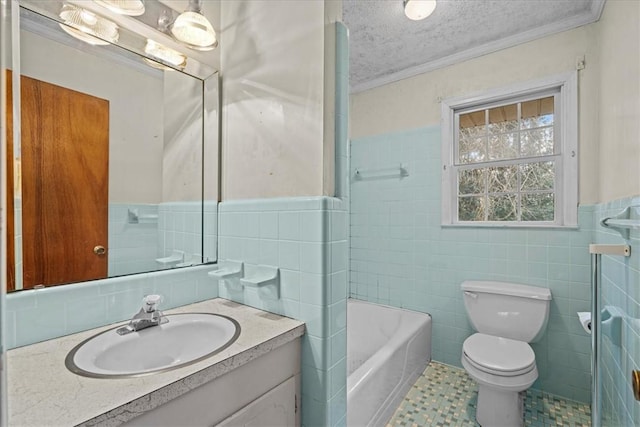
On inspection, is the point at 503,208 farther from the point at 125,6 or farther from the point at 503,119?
the point at 125,6

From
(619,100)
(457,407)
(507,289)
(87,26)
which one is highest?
(87,26)

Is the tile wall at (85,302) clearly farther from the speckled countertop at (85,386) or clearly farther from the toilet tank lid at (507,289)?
the toilet tank lid at (507,289)

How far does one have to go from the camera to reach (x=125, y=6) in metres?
1.12

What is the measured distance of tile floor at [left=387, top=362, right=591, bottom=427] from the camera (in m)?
1.76

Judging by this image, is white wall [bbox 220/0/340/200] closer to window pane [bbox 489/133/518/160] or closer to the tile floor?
the tile floor

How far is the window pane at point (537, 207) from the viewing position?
206 cm

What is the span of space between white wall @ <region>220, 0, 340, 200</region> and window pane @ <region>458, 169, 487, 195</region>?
65.6 inches

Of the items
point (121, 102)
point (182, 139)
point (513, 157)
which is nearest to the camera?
point (121, 102)

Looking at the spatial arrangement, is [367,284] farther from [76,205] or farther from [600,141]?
[76,205]

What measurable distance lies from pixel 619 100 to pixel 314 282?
1662 mm

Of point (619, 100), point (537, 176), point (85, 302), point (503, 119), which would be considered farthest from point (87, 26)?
point (537, 176)

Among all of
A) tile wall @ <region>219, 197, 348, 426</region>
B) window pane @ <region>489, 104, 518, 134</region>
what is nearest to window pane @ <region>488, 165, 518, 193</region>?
window pane @ <region>489, 104, 518, 134</region>

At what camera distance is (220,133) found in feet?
4.76

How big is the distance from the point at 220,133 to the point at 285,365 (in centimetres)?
108
